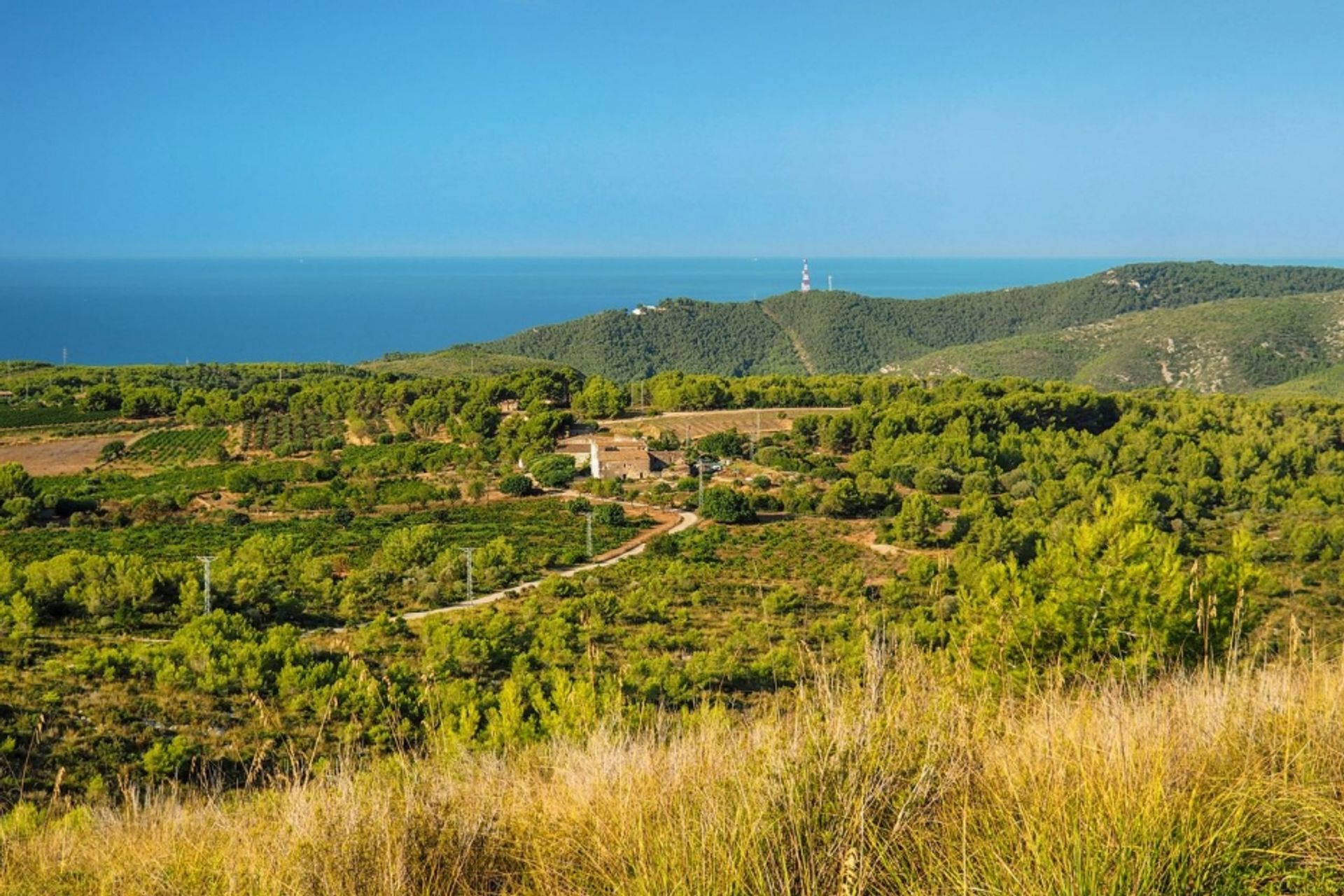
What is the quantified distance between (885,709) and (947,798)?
45 centimetres

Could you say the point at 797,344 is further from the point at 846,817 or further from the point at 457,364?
the point at 846,817

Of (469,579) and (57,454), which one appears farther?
(57,454)

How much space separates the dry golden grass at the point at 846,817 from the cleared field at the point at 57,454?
40830 mm

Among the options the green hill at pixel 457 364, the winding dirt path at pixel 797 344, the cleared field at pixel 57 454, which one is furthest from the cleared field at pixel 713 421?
the winding dirt path at pixel 797 344

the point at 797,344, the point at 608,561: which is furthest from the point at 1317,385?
the point at 608,561

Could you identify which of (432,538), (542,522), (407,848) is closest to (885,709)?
(407,848)

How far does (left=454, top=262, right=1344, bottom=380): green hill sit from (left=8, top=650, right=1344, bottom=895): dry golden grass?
90.8 meters

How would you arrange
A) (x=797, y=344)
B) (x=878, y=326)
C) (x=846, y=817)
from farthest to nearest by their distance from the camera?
(x=878, y=326) → (x=797, y=344) → (x=846, y=817)

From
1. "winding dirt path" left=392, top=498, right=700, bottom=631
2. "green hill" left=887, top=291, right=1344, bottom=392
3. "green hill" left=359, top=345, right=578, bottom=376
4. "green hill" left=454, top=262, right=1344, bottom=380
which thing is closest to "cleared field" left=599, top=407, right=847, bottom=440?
"winding dirt path" left=392, top=498, right=700, bottom=631

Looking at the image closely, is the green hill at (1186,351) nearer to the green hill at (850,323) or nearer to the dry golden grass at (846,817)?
the green hill at (850,323)

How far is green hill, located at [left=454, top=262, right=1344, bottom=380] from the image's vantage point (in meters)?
102

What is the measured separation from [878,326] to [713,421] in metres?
71.8

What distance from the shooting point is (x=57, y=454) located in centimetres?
4031

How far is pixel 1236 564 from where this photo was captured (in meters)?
11.8
